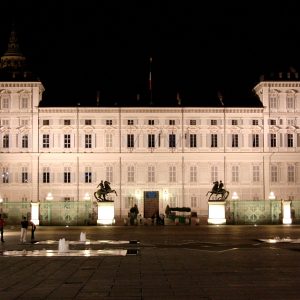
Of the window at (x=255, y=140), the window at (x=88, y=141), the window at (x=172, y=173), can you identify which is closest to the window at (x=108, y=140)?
the window at (x=88, y=141)

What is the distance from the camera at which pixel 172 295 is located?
1548 cm

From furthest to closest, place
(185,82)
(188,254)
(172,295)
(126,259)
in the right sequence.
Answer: (185,82)
(188,254)
(126,259)
(172,295)

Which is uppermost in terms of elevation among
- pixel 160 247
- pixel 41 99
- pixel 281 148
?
pixel 41 99

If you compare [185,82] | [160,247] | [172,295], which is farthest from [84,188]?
A: [172,295]

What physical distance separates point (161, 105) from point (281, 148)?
12791 millimetres

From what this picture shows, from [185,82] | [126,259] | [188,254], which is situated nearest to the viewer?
[126,259]

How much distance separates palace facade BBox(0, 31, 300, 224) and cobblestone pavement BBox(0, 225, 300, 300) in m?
45.9

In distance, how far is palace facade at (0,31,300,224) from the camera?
76.9 m

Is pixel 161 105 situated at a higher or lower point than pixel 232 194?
higher

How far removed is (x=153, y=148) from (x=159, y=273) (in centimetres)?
5841

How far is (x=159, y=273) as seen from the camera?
1994 centimetres

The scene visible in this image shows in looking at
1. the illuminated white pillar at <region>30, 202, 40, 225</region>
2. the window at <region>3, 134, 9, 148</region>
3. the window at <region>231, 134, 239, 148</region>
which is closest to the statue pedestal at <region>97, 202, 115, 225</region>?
the illuminated white pillar at <region>30, 202, 40, 225</region>

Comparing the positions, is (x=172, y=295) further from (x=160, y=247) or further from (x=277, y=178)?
(x=277, y=178)

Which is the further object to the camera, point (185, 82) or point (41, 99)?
point (185, 82)
